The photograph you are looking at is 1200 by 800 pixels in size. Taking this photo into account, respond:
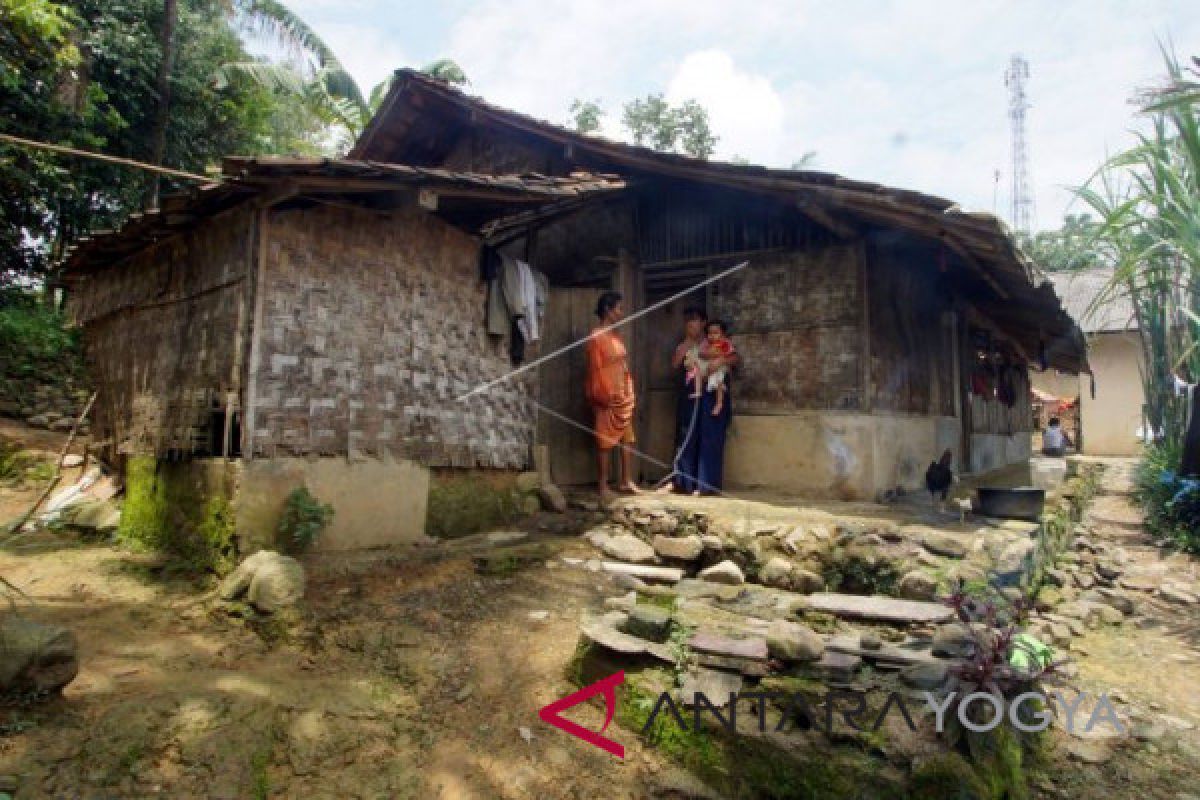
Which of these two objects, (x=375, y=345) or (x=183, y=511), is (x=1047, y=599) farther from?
(x=183, y=511)

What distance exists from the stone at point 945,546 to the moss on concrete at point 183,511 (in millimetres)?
4970

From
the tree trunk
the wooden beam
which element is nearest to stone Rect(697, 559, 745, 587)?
the wooden beam

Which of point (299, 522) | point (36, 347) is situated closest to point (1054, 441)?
point (299, 522)

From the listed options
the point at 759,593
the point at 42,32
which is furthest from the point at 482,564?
the point at 42,32

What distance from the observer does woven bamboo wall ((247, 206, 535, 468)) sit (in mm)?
4629

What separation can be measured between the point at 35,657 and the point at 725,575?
13.0ft

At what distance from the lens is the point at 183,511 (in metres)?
4.92

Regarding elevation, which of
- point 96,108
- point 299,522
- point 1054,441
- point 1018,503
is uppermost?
point 96,108

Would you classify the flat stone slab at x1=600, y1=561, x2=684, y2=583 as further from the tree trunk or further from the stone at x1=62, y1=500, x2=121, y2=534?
the tree trunk

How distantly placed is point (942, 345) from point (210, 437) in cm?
845

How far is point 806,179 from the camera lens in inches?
226

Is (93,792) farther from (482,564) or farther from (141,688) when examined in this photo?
(482,564)

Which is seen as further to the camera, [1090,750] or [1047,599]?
[1047,599]

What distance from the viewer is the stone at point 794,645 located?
3.19m
